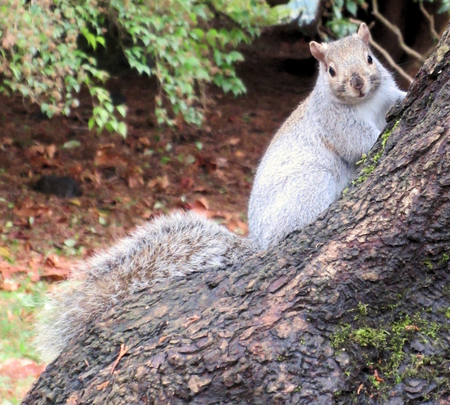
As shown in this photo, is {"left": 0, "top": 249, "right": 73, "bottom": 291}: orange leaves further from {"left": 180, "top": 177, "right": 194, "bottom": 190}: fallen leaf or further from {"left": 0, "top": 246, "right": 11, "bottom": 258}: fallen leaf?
{"left": 180, "top": 177, "right": 194, "bottom": 190}: fallen leaf

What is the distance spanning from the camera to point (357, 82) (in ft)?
7.75

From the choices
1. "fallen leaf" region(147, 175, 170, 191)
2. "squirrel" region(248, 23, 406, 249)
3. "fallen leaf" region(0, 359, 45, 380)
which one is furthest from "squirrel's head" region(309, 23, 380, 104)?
"fallen leaf" region(147, 175, 170, 191)

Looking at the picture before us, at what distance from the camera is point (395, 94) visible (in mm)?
2498

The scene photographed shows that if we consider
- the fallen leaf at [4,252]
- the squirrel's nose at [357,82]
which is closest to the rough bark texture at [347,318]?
the squirrel's nose at [357,82]

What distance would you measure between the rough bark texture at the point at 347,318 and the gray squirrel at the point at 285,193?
24.6 inches

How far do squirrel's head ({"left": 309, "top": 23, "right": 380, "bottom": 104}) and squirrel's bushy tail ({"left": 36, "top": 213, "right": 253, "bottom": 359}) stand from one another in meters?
0.76

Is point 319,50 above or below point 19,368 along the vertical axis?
above

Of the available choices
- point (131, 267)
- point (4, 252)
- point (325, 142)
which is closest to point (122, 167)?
point (4, 252)

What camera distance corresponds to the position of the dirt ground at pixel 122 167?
4.20 meters

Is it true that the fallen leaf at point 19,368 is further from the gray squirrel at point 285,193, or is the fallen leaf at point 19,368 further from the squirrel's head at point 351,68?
the squirrel's head at point 351,68

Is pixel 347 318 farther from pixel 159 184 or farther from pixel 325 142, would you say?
pixel 159 184

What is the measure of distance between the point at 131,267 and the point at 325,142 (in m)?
1.08

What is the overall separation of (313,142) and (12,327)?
164 cm

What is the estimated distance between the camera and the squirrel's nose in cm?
236
